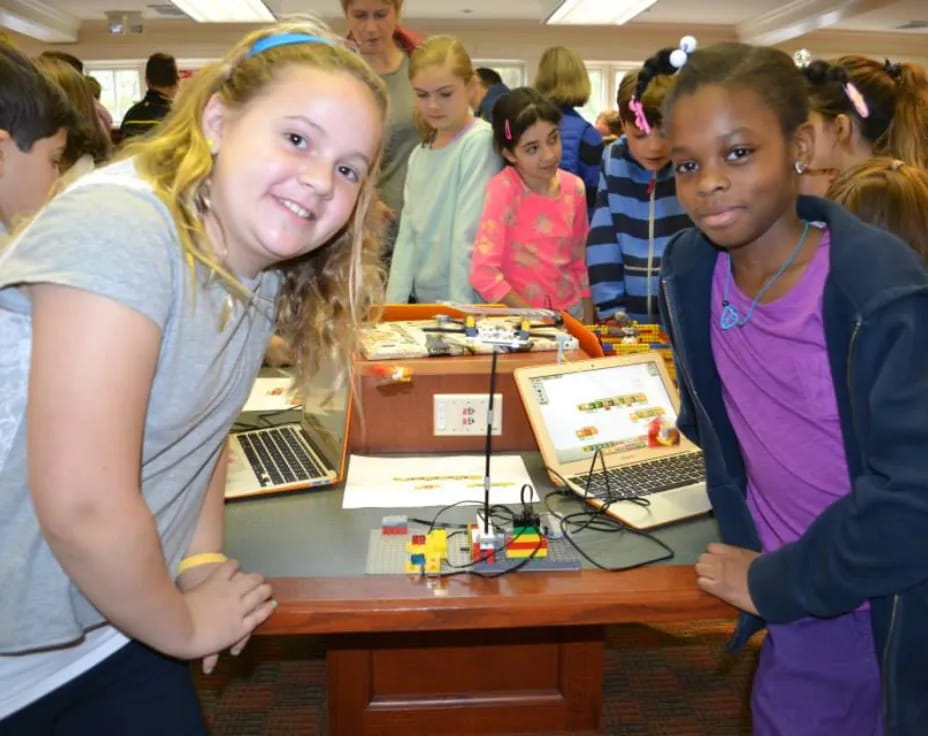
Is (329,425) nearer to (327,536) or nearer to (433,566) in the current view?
(327,536)

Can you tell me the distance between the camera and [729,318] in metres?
1.24

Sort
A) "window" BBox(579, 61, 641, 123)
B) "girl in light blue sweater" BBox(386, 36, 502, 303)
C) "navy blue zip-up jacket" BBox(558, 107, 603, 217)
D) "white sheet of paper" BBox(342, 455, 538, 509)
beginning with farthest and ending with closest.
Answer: "window" BBox(579, 61, 641, 123)
"navy blue zip-up jacket" BBox(558, 107, 603, 217)
"girl in light blue sweater" BBox(386, 36, 502, 303)
"white sheet of paper" BBox(342, 455, 538, 509)

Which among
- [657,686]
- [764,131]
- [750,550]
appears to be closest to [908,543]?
[750,550]

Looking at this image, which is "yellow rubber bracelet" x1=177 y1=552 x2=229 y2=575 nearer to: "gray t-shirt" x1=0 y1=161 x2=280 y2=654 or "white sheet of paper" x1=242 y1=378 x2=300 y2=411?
"gray t-shirt" x1=0 y1=161 x2=280 y2=654

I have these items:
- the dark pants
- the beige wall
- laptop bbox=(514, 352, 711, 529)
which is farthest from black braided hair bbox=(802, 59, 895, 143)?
the beige wall

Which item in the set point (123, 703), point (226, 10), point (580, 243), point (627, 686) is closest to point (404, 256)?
point (580, 243)

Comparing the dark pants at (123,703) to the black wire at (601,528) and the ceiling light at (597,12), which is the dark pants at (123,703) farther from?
the ceiling light at (597,12)

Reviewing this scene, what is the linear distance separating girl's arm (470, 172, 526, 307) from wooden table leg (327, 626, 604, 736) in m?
1.05

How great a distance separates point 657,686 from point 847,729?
1.13m

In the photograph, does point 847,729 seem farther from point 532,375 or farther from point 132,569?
point 132,569

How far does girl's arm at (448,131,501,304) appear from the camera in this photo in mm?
2727

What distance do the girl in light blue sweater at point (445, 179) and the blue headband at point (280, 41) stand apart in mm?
1702

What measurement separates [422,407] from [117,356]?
95 centimetres

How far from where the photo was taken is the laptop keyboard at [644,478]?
1.45 meters
